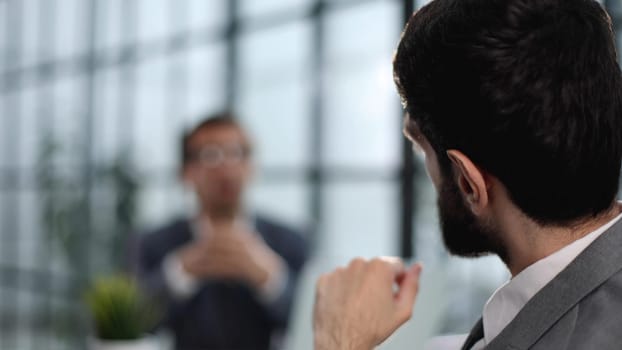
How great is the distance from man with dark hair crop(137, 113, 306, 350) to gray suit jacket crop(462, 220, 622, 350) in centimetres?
151

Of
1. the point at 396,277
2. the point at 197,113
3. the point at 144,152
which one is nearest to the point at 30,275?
the point at 144,152

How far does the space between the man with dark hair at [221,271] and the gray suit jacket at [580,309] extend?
1.51m

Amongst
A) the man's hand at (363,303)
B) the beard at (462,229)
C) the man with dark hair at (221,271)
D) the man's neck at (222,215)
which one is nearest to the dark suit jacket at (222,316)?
the man with dark hair at (221,271)

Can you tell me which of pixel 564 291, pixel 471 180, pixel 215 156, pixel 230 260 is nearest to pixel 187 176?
pixel 215 156

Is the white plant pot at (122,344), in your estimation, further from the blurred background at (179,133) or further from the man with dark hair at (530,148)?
the man with dark hair at (530,148)

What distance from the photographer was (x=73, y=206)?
6988 mm

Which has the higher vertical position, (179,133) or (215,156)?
(215,156)

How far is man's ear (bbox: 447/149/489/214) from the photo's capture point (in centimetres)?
96

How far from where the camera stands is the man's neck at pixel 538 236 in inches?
37.8

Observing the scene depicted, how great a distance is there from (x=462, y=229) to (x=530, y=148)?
0.16 m

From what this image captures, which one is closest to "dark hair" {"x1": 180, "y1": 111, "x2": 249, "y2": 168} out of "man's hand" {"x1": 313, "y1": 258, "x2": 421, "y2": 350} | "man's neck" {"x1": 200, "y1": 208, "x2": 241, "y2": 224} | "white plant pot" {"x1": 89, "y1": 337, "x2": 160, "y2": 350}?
"man's neck" {"x1": 200, "y1": 208, "x2": 241, "y2": 224}

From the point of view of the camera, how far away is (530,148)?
3.03ft

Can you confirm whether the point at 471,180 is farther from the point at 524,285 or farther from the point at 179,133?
the point at 179,133

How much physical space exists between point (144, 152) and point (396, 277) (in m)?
A: 5.16
